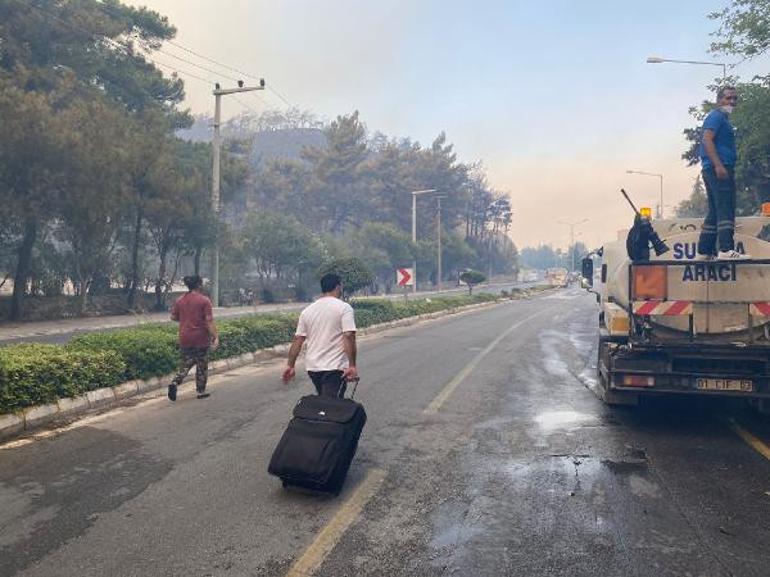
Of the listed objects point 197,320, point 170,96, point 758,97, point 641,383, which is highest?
point 170,96

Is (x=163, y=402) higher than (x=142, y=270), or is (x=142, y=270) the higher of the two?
(x=142, y=270)

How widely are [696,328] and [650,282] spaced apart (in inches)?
28.1

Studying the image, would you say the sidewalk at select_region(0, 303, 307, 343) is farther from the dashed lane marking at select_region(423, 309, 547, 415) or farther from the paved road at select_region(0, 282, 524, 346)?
the dashed lane marking at select_region(423, 309, 547, 415)

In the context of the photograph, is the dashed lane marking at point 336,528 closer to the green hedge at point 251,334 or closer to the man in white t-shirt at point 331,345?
the man in white t-shirt at point 331,345

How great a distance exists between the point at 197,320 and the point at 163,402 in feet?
4.11

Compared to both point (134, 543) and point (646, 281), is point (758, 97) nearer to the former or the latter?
point (646, 281)

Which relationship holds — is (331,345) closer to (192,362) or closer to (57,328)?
(192,362)

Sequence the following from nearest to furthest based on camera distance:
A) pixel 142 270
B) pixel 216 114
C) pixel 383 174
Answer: pixel 216 114, pixel 142 270, pixel 383 174

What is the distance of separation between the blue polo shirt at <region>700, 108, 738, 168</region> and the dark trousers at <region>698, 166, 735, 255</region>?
106 millimetres

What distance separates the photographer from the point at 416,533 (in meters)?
4.40

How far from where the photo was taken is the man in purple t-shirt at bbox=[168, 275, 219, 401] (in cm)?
906

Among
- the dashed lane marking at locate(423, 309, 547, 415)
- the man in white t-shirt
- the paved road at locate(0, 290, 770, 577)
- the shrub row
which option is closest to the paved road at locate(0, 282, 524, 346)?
the shrub row

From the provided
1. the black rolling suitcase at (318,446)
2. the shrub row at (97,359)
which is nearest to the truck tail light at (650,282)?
the black rolling suitcase at (318,446)

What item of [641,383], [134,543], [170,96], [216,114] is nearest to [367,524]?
[134,543]
